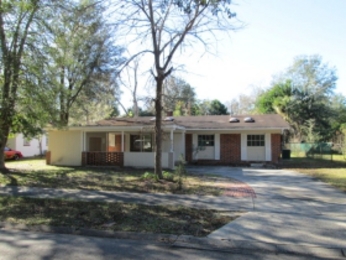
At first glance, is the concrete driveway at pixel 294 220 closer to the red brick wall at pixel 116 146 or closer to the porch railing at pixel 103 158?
the porch railing at pixel 103 158

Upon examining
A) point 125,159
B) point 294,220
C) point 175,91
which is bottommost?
point 294,220

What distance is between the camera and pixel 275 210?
775 cm

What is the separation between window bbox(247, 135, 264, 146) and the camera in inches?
841

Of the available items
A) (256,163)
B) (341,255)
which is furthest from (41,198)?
(256,163)

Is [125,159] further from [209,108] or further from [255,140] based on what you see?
[209,108]

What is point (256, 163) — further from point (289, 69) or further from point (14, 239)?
point (289, 69)

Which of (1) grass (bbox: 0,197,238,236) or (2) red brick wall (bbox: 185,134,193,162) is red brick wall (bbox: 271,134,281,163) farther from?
(1) grass (bbox: 0,197,238,236)

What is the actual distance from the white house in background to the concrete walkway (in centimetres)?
2192

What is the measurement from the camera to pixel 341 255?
16.2 ft

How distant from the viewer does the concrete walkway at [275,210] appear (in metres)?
5.48

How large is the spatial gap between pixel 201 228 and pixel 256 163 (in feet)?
50.7

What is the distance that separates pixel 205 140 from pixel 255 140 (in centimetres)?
345

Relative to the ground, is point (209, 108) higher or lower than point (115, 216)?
higher

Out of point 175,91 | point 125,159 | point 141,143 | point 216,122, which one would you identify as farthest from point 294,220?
point 216,122
